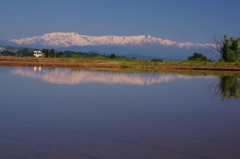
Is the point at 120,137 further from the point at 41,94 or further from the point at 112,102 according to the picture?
the point at 41,94

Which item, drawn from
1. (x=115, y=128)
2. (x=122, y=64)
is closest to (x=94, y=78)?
(x=115, y=128)

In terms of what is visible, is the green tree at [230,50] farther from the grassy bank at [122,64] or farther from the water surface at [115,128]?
the water surface at [115,128]

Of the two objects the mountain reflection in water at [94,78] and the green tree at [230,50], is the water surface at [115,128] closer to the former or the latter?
the mountain reflection in water at [94,78]

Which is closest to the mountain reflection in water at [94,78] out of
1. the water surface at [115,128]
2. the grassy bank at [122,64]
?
the water surface at [115,128]

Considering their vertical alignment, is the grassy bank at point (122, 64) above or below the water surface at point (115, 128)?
below

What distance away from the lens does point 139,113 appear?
297 inches

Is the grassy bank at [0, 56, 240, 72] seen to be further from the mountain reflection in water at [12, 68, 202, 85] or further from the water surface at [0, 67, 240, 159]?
the water surface at [0, 67, 240, 159]

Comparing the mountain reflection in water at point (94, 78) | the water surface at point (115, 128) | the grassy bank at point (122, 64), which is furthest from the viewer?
the grassy bank at point (122, 64)

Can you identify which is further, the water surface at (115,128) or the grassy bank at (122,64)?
the grassy bank at (122,64)

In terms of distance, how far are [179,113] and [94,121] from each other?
84.1 inches

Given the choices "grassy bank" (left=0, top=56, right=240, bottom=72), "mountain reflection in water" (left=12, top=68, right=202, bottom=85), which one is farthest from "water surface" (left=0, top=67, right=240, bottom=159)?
"grassy bank" (left=0, top=56, right=240, bottom=72)

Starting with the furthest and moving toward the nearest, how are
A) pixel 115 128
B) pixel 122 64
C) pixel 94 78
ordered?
pixel 122 64 → pixel 94 78 → pixel 115 128

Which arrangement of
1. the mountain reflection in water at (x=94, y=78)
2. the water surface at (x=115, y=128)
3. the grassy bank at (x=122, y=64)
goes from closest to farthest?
the water surface at (x=115, y=128) < the mountain reflection in water at (x=94, y=78) < the grassy bank at (x=122, y=64)

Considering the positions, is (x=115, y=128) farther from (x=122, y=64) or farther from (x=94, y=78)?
(x=122, y=64)
